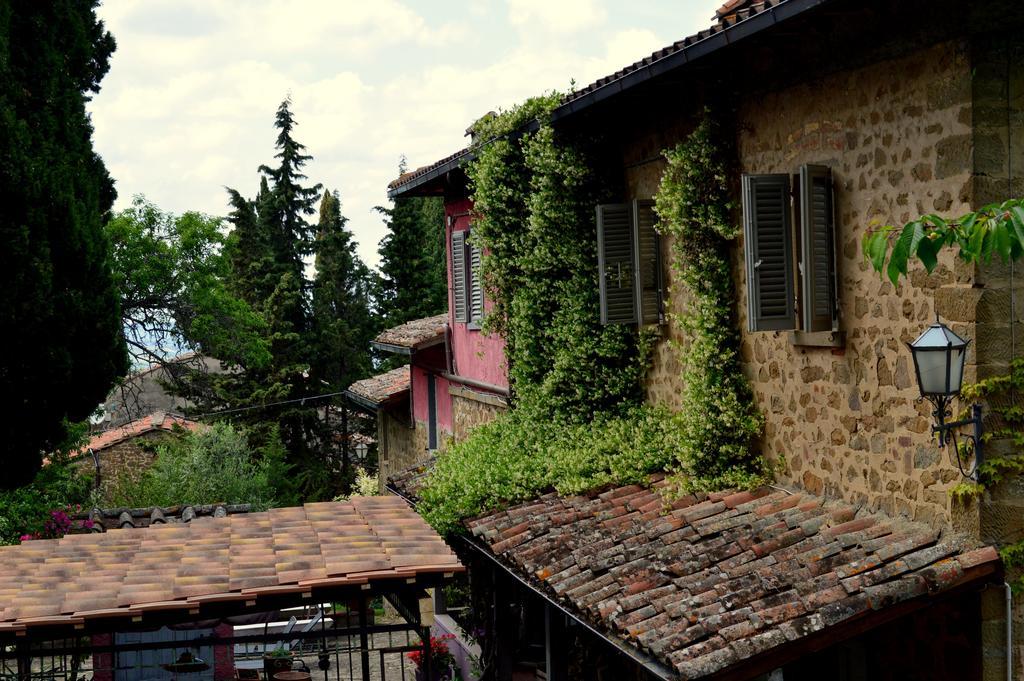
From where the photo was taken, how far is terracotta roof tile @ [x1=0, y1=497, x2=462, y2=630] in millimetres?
8617

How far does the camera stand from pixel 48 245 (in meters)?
13.2

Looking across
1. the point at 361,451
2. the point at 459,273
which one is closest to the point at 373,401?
the point at 459,273

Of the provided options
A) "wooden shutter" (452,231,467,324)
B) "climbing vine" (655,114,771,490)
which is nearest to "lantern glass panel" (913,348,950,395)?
"climbing vine" (655,114,771,490)

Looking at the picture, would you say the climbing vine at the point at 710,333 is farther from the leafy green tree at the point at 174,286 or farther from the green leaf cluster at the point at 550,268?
the leafy green tree at the point at 174,286

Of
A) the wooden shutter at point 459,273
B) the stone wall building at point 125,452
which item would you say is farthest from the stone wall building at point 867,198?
the stone wall building at point 125,452

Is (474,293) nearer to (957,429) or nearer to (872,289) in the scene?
(872,289)

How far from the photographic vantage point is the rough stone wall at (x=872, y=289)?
7.17 meters

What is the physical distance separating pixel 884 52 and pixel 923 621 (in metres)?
4.10

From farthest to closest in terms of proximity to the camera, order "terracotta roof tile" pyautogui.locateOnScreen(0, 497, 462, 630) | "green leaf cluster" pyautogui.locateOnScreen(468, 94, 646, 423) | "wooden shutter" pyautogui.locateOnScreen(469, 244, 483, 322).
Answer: "wooden shutter" pyautogui.locateOnScreen(469, 244, 483, 322) < "green leaf cluster" pyautogui.locateOnScreen(468, 94, 646, 423) < "terracotta roof tile" pyautogui.locateOnScreen(0, 497, 462, 630)

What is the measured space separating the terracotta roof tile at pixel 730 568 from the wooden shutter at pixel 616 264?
2.35m

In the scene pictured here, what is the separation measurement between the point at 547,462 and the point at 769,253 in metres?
4.32

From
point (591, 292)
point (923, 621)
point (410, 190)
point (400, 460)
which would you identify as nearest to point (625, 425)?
point (591, 292)

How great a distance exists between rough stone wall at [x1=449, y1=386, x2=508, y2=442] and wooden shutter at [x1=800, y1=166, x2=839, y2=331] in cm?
773

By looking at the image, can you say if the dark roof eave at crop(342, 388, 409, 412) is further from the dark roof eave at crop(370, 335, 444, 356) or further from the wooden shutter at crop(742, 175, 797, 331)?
the wooden shutter at crop(742, 175, 797, 331)
